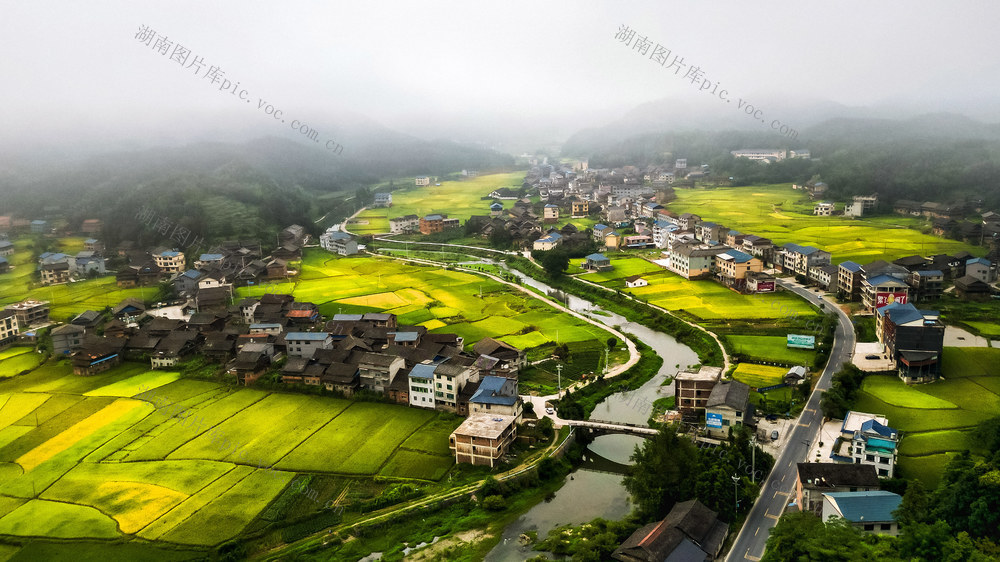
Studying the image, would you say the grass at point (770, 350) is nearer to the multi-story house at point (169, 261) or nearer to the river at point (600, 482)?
the river at point (600, 482)

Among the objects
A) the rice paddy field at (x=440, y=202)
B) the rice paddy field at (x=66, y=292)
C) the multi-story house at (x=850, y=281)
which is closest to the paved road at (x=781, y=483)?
the multi-story house at (x=850, y=281)

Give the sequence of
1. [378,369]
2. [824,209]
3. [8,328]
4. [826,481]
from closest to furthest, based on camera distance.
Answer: [826,481] < [378,369] < [8,328] < [824,209]

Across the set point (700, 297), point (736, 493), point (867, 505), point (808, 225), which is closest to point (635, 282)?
point (700, 297)

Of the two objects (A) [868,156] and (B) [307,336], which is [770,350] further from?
(A) [868,156]

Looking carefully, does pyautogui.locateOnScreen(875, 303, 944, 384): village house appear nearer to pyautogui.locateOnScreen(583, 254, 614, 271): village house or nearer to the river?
the river

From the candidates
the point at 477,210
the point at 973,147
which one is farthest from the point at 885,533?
the point at 973,147

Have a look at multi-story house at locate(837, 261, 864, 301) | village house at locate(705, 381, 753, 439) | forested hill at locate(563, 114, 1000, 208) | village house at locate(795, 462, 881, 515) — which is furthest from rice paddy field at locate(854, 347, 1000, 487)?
forested hill at locate(563, 114, 1000, 208)
